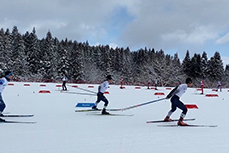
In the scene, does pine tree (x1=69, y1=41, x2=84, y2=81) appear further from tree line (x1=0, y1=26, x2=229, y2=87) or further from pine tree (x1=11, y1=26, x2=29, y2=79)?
pine tree (x1=11, y1=26, x2=29, y2=79)

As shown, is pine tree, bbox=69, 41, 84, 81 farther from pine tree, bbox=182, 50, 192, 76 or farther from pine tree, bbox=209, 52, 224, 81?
pine tree, bbox=209, 52, 224, 81

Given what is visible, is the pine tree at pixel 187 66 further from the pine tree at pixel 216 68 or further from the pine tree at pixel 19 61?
the pine tree at pixel 19 61

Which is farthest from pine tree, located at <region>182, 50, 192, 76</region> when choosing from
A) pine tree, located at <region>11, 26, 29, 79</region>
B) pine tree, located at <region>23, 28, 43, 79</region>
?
pine tree, located at <region>11, 26, 29, 79</region>

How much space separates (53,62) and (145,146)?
50.3 m

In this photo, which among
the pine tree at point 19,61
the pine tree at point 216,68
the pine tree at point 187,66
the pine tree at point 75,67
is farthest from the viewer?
the pine tree at point 187,66

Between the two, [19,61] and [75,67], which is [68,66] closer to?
[75,67]

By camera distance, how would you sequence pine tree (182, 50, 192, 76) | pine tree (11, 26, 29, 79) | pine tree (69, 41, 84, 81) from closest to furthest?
pine tree (11, 26, 29, 79)
pine tree (69, 41, 84, 81)
pine tree (182, 50, 192, 76)

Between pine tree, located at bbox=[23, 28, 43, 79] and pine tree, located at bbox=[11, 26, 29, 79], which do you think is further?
pine tree, located at bbox=[23, 28, 43, 79]

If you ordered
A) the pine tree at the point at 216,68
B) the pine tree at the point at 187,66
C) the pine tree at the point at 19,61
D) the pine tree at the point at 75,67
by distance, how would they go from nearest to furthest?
the pine tree at the point at 19,61 < the pine tree at the point at 75,67 < the pine tree at the point at 216,68 < the pine tree at the point at 187,66

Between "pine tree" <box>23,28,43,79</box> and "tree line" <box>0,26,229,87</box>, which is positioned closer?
"tree line" <box>0,26,229,87</box>

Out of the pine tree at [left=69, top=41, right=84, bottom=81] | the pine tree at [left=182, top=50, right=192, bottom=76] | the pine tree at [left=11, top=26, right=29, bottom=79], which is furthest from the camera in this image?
the pine tree at [left=182, top=50, right=192, bottom=76]

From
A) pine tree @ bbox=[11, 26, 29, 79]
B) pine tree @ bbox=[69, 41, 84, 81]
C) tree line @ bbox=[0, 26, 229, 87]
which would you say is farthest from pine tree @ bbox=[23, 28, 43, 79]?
pine tree @ bbox=[69, 41, 84, 81]

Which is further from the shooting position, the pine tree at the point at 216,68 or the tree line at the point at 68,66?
the pine tree at the point at 216,68

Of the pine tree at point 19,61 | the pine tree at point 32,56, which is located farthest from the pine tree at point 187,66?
the pine tree at point 19,61
